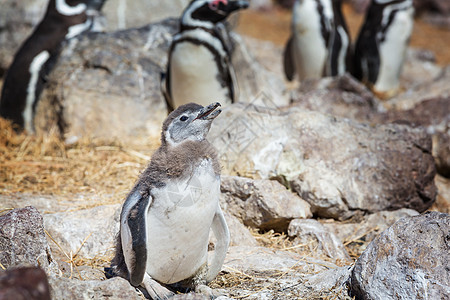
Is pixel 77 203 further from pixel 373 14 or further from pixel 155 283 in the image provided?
pixel 373 14

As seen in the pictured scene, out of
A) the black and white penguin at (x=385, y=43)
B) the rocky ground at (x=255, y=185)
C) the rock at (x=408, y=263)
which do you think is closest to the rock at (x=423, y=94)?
the black and white penguin at (x=385, y=43)

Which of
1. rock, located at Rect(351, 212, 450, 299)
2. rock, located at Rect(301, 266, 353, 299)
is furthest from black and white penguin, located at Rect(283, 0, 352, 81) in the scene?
rock, located at Rect(351, 212, 450, 299)

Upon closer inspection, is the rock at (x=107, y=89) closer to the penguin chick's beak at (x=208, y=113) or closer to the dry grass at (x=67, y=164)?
the dry grass at (x=67, y=164)

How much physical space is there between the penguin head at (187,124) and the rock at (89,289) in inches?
25.5

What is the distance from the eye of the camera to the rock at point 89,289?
192 centimetres

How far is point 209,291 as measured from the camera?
2.36 metres

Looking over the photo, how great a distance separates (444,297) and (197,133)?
1190mm

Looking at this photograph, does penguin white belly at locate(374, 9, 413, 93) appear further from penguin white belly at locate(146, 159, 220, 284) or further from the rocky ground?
penguin white belly at locate(146, 159, 220, 284)

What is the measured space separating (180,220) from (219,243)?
30 centimetres

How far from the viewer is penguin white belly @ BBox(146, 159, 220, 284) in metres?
2.22

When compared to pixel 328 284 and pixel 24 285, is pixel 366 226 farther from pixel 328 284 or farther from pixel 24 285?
pixel 24 285

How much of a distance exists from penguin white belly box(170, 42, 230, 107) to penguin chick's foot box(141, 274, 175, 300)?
271 centimetres

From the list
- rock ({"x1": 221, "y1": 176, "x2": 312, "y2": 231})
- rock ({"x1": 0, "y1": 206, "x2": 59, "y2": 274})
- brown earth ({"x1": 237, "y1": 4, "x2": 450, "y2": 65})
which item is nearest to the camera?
rock ({"x1": 0, "y1": 206, "x2": 59, "y2": 274})

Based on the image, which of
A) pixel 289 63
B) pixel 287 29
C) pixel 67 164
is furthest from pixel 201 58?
pixel 287 29
